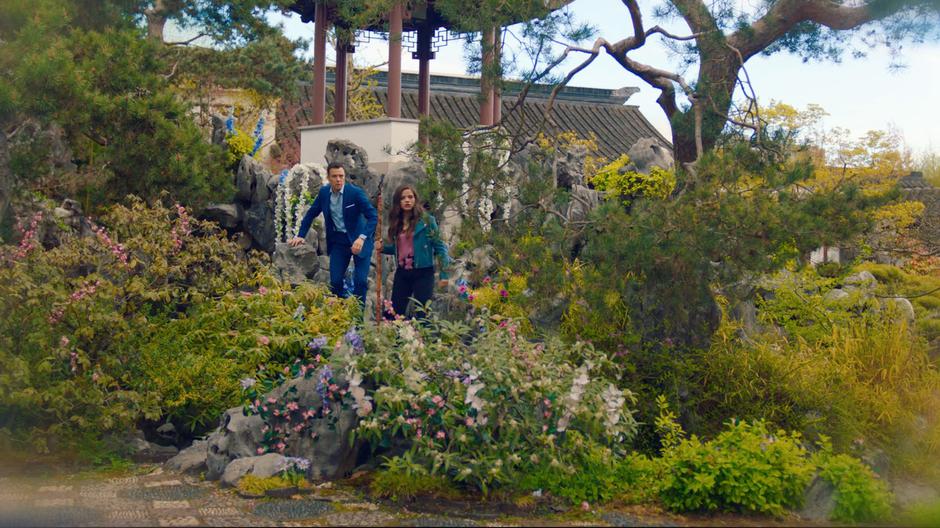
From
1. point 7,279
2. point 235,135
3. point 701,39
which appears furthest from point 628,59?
point 235,135

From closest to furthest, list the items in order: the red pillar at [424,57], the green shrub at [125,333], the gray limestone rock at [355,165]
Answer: the green shrub at [125,333]
the gray limestone rock at [355,165]
the red pillar at [424,57]

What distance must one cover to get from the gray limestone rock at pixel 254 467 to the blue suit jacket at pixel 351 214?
3111mm

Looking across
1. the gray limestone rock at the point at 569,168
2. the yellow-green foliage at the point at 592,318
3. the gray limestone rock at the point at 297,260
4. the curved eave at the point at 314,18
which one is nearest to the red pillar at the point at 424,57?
the curved eave at the point at 314,18

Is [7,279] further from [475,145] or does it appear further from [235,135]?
[235,135]

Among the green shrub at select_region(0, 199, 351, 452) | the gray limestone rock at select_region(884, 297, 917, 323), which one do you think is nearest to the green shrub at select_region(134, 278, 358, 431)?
the green shrub at select_region(0, 199, 351, 452)

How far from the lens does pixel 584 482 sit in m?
5.82

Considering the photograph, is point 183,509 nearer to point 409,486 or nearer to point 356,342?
point 409,486

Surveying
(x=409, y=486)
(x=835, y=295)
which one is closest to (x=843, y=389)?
(x=835, y=295)

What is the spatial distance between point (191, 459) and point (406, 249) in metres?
2.46

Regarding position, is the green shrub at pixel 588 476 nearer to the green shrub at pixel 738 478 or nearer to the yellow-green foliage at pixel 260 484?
the green shrub at pixel 738 478

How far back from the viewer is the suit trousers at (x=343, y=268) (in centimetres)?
930

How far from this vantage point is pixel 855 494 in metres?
5.55

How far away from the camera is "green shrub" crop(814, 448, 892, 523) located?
5562mm

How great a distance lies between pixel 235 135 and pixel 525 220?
7055 mm
